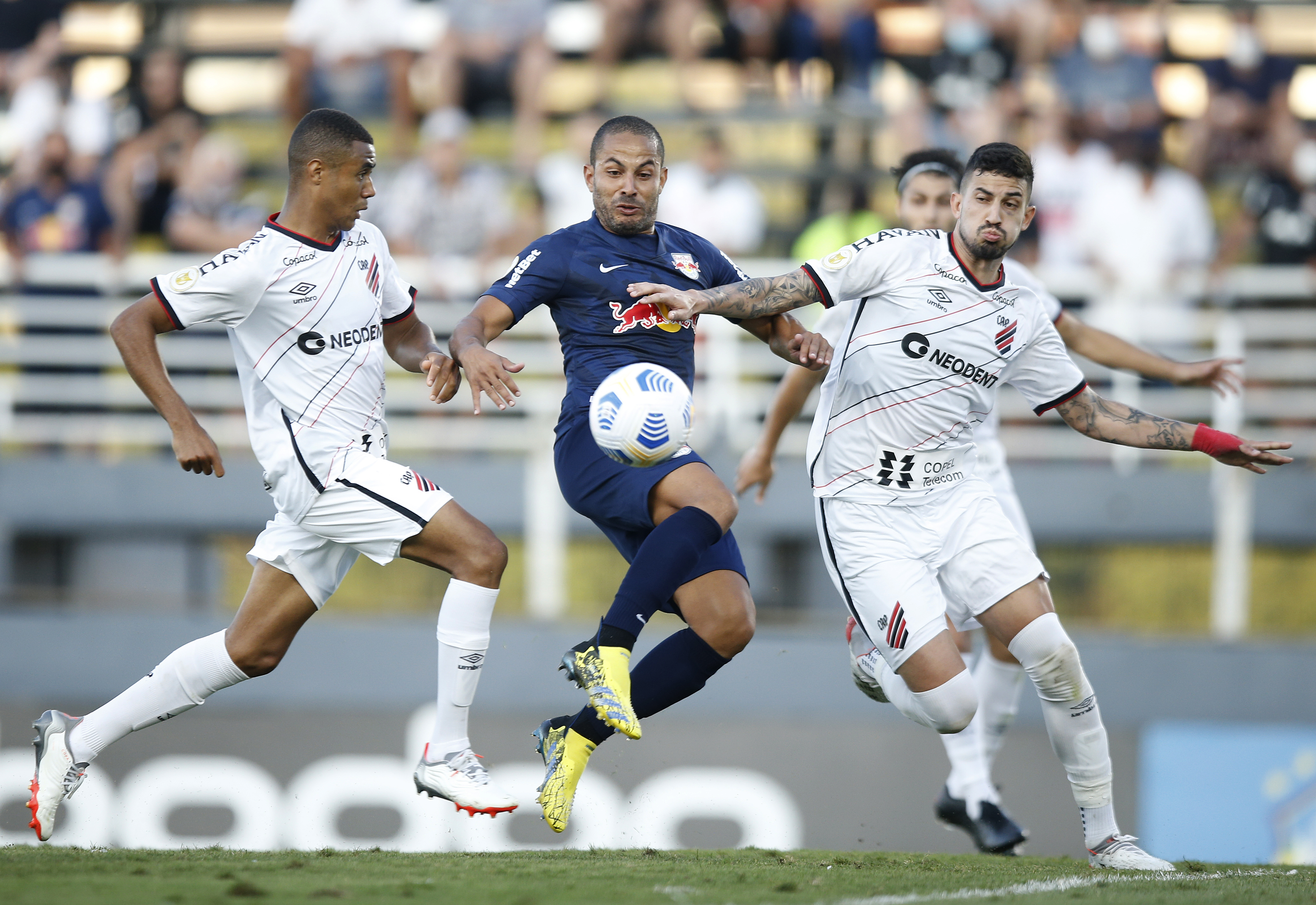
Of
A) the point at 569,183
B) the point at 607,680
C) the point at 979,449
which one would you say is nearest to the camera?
the point at 607,680

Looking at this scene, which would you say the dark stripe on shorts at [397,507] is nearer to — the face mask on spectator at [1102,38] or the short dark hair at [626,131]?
the short dark hair at [626,131]

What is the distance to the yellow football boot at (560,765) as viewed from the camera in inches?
201

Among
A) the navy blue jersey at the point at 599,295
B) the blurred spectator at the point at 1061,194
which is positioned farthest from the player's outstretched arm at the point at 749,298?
the blurred spectator at the point at 1061,194

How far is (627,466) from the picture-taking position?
17.5 ft

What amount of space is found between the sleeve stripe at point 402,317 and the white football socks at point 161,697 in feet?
4.77

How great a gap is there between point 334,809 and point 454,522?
173 inches

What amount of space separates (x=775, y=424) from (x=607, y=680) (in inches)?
76.4

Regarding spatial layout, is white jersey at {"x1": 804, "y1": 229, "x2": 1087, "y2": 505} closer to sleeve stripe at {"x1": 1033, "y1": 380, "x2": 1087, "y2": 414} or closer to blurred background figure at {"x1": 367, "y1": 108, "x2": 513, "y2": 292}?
sleeve stripe at {"x1": 1033, "y1": 380, "x2": 1087, "y2": 414}

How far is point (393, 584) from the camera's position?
37.5 ft

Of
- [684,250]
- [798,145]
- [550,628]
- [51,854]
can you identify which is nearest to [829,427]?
[684,250]

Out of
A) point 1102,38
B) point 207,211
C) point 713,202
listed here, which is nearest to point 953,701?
point 713,202

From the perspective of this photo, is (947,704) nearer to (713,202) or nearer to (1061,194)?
(713,202)

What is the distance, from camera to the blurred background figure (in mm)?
11141

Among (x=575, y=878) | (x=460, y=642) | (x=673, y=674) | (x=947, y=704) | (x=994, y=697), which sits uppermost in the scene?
(x=460, y=642)
